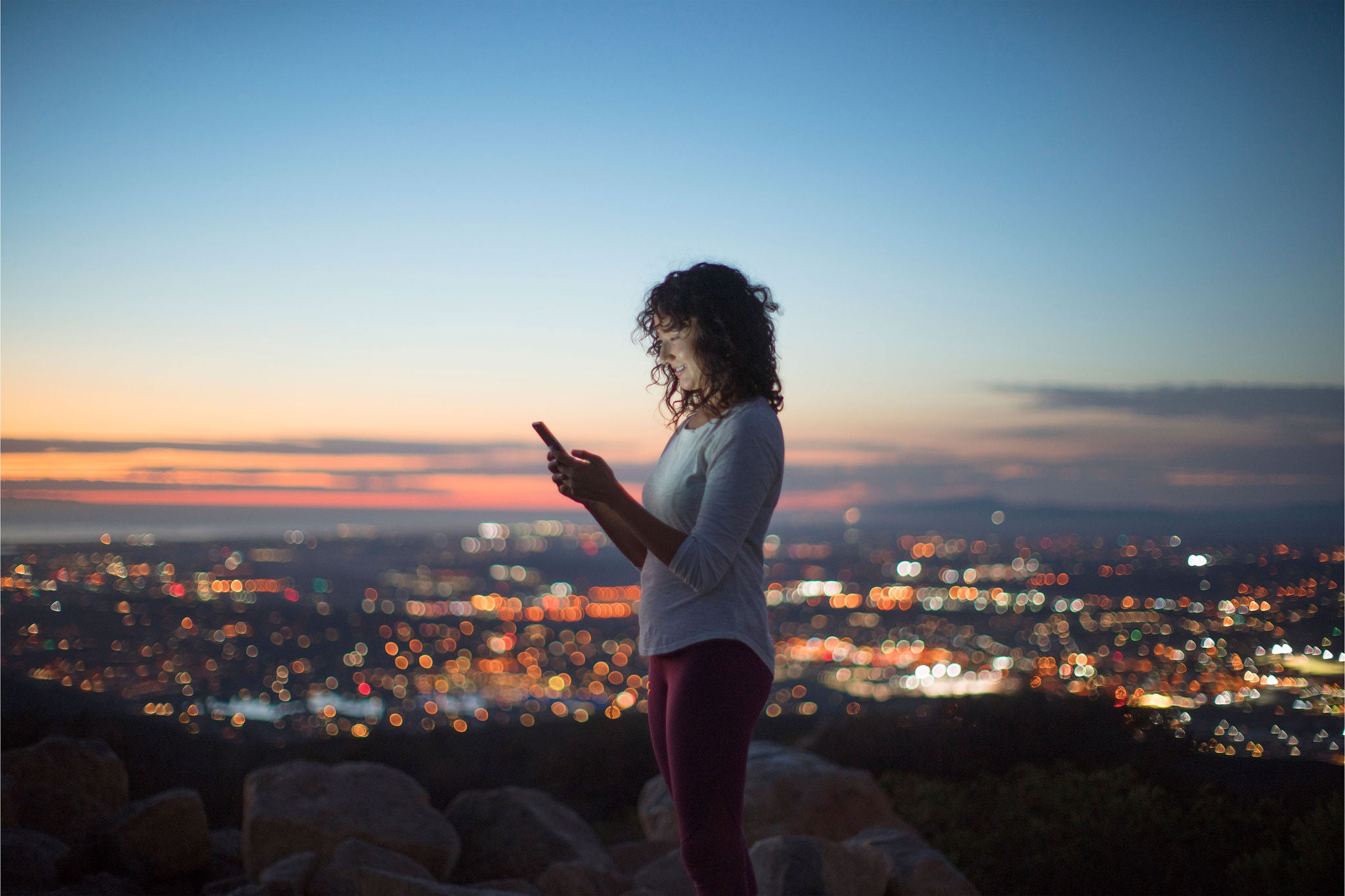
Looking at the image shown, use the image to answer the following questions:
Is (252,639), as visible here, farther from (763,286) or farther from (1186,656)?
(763,286)

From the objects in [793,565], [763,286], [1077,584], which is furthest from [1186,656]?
[793,565]

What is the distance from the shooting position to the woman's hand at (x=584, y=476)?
1.95 metres

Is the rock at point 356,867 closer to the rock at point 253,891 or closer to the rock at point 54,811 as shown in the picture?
the rock at point 253,891

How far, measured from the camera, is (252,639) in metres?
12.2

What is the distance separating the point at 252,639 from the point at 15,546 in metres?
3.58

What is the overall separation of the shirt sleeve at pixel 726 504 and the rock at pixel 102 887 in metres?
3.92

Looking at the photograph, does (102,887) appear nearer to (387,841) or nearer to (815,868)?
(387,841)

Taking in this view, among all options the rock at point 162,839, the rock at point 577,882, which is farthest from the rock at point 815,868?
the rock at point 162,839

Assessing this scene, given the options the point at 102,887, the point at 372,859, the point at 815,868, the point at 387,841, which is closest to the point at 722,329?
the point at 815,868

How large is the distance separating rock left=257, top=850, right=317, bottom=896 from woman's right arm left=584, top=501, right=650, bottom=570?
2.73 meters

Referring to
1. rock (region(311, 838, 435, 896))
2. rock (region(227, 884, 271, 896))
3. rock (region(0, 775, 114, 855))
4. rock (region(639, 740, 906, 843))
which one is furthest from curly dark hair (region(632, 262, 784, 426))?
rock (region(0, 775, 114, 855))

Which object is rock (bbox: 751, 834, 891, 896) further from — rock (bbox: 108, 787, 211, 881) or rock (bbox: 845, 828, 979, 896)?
rock (bbox: 108, 787, 211, 881)

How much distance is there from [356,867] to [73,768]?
2439 mm

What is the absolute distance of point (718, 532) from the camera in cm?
194
